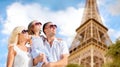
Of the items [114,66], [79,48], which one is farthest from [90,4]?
[114,66]

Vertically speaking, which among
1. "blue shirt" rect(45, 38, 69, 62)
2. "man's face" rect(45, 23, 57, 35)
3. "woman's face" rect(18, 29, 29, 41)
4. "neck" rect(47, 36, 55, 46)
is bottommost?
"blue shirt" rect(45, 38, 69, 62)

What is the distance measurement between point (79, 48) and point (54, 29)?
122 feet

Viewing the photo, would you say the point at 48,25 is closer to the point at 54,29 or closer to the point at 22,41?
the point at 54,29

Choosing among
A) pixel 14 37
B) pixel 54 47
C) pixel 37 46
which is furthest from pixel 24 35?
pixel 54 47

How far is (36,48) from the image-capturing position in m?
2.91

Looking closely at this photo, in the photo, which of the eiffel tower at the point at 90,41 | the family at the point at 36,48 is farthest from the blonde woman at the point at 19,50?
the eiffel tower at the point at 90,41

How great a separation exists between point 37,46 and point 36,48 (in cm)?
2

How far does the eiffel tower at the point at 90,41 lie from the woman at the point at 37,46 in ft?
109

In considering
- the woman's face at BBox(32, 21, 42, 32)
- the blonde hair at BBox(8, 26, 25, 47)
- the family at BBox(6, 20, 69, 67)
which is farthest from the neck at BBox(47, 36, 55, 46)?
the blonde hair at BBox(8, 26, 25, 47)

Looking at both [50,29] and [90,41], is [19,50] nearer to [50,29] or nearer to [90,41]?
[50,29]

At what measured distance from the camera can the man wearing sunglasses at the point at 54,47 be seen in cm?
276

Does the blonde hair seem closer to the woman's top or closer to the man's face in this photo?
the woman's top

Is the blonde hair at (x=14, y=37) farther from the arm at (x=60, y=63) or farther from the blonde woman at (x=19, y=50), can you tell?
the arm at (x=60, y=63)

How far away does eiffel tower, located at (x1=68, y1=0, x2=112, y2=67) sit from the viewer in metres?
37.4
